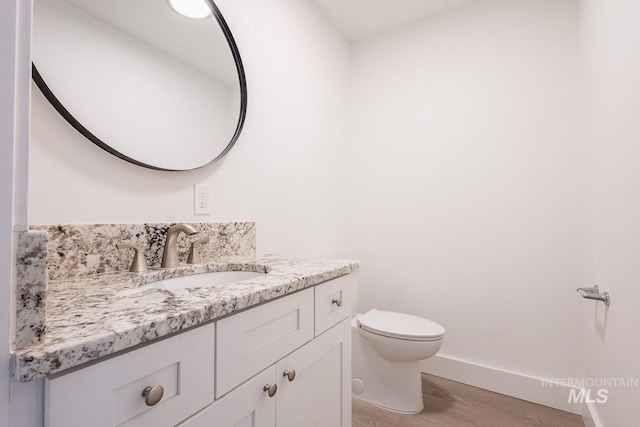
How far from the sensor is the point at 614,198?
1137 mm

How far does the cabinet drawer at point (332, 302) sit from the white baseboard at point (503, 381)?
1.23 meters

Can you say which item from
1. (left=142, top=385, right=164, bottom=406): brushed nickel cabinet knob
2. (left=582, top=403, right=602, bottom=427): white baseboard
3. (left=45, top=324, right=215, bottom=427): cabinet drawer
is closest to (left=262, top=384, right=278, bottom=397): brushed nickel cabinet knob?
(left=45, top=324, right=215, bottom=427): cabinet drawer

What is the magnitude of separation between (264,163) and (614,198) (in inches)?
58.6

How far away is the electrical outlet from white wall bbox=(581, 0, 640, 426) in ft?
4.89

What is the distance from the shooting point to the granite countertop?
0.42 metres

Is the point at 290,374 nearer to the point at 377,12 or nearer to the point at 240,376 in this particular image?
the point at 240,376

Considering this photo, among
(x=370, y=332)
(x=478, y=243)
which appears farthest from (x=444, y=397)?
(x=478, y=243)

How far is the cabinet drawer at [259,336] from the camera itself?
676 mm

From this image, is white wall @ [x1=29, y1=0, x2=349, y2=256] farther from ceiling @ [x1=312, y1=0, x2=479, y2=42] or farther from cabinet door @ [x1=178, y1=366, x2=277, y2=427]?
cabinet door @ [x1=178, y1=366, x2=277, y2=427]

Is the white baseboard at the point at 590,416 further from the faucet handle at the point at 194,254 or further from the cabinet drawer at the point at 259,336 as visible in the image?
the faucet handle at the point at 194,254

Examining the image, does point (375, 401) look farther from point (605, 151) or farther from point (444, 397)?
point (605, 151)

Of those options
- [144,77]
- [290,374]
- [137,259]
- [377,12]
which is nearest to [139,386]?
[290,374]

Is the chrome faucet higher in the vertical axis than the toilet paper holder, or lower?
higher

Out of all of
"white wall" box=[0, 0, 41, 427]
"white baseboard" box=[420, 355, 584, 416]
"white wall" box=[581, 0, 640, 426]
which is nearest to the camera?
"white wall" box=[0, 0, 41, 427]
